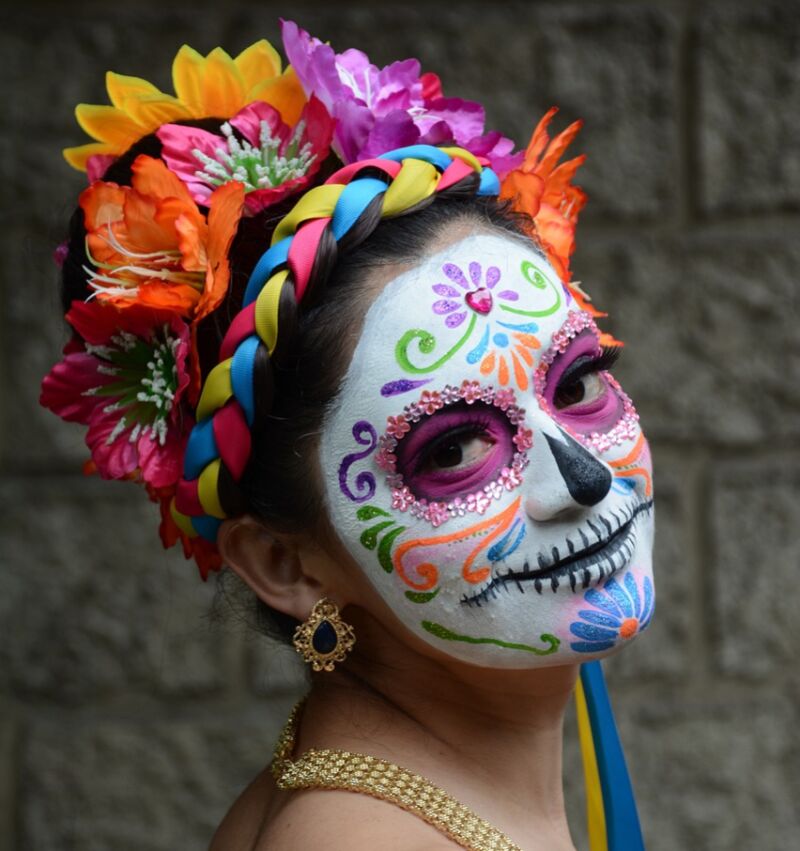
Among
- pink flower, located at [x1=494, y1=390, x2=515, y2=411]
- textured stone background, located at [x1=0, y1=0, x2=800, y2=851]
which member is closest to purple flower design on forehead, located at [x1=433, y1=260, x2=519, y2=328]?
pink flower, located at [x1=494, y1=390, x2=515, y2=411]

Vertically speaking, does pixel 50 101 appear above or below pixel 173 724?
above

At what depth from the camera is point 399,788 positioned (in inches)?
75.4

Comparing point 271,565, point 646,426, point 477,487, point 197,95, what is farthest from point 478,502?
point 646,426

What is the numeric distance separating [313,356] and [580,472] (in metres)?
0.38

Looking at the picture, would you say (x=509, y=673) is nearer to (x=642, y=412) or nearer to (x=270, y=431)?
(x=270, y=431)

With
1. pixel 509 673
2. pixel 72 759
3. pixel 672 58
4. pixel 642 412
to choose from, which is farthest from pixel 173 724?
pixel 672 58

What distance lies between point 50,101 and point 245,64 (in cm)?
124

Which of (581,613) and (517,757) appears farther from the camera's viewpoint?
(517,757)

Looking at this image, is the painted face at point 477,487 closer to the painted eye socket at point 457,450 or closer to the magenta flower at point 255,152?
the painted eye socket at point 457,450

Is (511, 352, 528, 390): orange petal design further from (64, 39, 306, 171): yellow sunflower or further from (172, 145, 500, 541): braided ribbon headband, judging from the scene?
(64, 39, 306, 171): yellow sunflower

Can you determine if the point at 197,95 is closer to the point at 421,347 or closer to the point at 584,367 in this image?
the point at 421,347

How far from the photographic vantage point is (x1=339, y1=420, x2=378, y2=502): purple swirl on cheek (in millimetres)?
1898

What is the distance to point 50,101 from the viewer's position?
333cm

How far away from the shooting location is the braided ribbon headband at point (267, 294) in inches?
75.5
